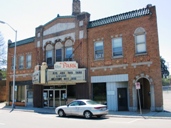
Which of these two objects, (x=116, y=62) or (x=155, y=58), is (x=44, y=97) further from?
(x=155, y=58)

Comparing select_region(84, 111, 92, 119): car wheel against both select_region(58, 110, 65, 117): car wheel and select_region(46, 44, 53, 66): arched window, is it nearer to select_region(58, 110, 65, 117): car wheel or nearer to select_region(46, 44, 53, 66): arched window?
select_region(58, 110, 65, 117): car wheel

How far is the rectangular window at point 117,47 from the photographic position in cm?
2120

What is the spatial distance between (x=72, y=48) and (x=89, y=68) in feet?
11.6

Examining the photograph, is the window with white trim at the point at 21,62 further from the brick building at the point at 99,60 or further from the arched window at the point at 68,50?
the arched window at the point at 68,50

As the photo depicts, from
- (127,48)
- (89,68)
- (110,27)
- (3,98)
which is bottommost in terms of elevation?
(3,98)

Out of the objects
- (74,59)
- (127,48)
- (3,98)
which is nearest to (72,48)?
(74,59)

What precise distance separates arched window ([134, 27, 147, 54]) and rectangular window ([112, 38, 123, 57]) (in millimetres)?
1671

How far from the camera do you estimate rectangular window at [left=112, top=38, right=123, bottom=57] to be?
21.2 metres

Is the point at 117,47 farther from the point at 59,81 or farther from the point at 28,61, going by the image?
the point at 28,61

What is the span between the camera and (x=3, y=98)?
38375 millimetres

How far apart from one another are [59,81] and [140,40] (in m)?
9.62

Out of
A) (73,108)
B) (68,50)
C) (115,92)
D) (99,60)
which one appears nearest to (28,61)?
(68,50)

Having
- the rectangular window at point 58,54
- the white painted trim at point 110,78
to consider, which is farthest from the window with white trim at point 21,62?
the white painted trim at point 110,78

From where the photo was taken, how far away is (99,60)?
877 inches
